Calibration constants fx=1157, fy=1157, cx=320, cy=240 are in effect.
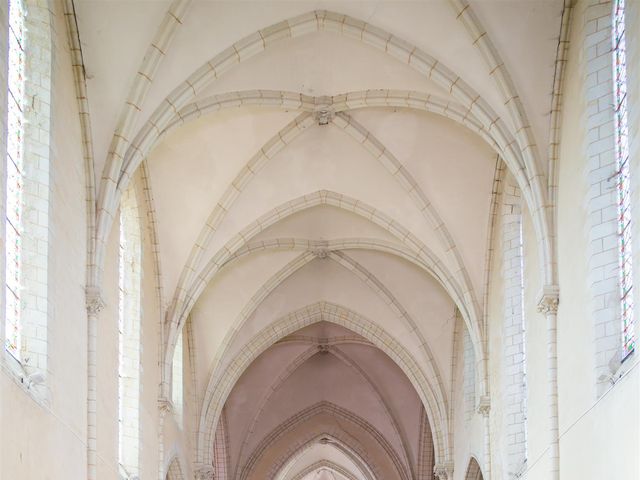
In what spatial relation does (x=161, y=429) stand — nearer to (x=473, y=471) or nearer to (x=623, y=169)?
(x=473, y=471)

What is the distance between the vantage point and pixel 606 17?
13844 millimetres

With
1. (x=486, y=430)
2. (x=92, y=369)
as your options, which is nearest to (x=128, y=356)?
(x=92, y=369)

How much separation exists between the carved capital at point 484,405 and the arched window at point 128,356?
615 cm

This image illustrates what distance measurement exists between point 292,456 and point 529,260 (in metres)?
17.6

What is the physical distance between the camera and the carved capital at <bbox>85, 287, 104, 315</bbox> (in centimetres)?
1502

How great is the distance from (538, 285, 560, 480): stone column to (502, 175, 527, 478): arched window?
105 inches

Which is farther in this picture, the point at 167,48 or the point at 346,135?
the point at 346,135

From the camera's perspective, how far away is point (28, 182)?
1306 cm

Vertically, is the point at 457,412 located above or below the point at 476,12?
below

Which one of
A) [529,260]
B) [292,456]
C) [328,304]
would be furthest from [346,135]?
[292,456]

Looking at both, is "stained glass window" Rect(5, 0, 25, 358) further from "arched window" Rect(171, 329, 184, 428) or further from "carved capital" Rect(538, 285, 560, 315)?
"arched window" Rect(171, 329, 184, 428)

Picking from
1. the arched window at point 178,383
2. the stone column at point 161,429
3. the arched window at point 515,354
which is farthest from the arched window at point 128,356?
the arched window at point 515,354

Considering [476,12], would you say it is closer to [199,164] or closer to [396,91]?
[396,91]

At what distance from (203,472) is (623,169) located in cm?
1436
